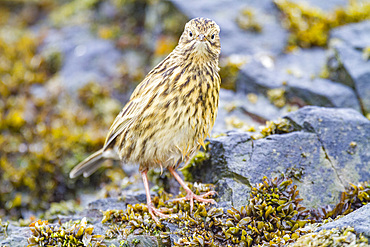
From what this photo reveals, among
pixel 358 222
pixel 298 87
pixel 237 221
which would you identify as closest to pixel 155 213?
pixel 237 221

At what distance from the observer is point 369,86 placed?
673cm

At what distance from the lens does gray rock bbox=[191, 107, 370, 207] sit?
194 inches

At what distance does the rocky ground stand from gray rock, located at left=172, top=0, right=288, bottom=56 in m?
0.04

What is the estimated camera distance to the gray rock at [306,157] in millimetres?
4934

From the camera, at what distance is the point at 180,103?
4.54 metres

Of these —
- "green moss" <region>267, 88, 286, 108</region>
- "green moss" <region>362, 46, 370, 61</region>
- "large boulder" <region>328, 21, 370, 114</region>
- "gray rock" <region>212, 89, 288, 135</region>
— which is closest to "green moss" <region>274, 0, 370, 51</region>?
"large boulder" <region>328, 21, 370, 114</region>

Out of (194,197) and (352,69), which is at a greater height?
(352,69)

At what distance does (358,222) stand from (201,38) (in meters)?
2.46

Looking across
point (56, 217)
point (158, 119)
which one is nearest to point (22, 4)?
point (56, 217)

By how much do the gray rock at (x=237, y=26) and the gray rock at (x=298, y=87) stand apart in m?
0.83

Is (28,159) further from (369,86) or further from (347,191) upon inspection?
(369,86)

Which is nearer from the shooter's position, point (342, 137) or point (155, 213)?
point (155, 213)

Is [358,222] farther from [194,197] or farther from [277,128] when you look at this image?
[277,128]

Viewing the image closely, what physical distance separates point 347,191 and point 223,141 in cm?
167
